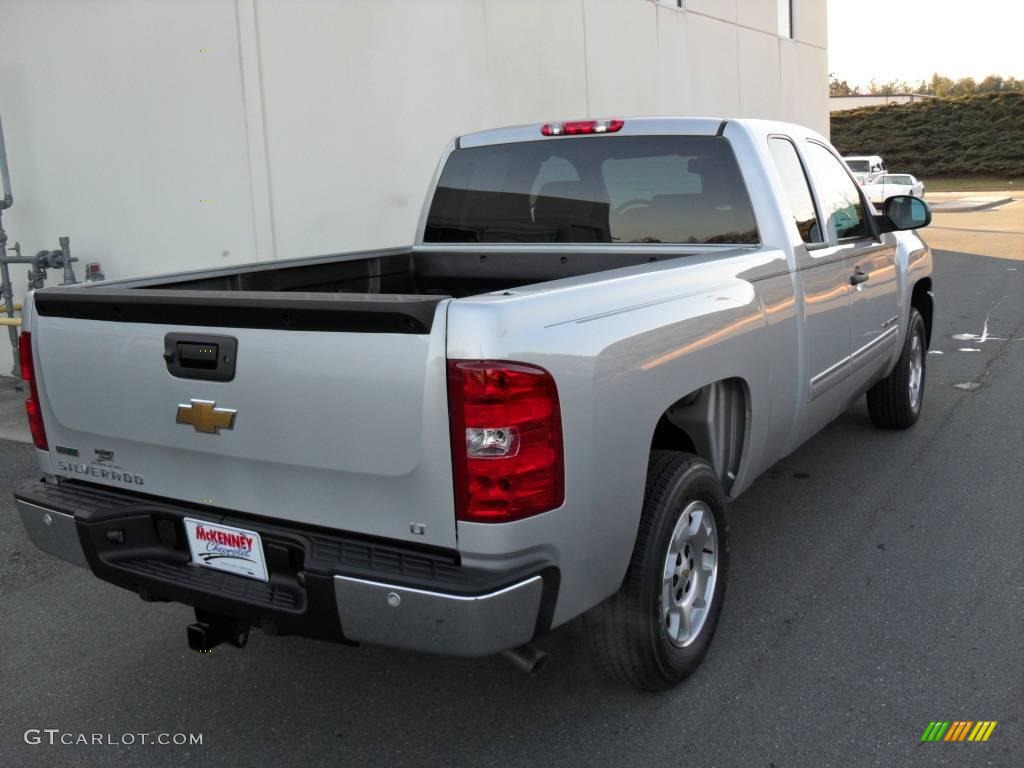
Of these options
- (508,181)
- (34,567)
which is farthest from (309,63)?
(34,567)

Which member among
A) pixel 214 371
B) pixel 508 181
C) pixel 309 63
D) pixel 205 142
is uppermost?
pixel 309 63

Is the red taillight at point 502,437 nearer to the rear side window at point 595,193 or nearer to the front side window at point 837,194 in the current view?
the rear side window at point 595,193

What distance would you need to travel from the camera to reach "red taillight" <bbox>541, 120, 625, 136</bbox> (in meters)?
4.32

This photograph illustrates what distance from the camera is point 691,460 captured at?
10.6ft

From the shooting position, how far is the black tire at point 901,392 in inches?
235

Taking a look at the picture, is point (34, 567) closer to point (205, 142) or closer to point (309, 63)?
point (205, 142)

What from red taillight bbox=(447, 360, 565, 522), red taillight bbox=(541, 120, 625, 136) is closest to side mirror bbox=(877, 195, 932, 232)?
red taillight bbox=(541, 120, 625, 136)

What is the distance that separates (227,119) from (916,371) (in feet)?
18.7

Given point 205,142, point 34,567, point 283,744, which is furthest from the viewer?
point 205,142

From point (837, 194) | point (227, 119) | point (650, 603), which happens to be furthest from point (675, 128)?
point (227, 119)

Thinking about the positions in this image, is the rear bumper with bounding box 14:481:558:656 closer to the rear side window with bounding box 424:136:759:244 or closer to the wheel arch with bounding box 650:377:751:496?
the wheel arch with bounding box 650:377:751:496

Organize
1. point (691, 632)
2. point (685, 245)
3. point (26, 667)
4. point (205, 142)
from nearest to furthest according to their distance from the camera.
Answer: point (691, 632) → point (26, 667) → point (685, 245) → point (205, 142)

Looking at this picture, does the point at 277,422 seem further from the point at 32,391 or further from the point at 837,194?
the point at 837,194

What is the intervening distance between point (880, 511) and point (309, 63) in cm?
609
